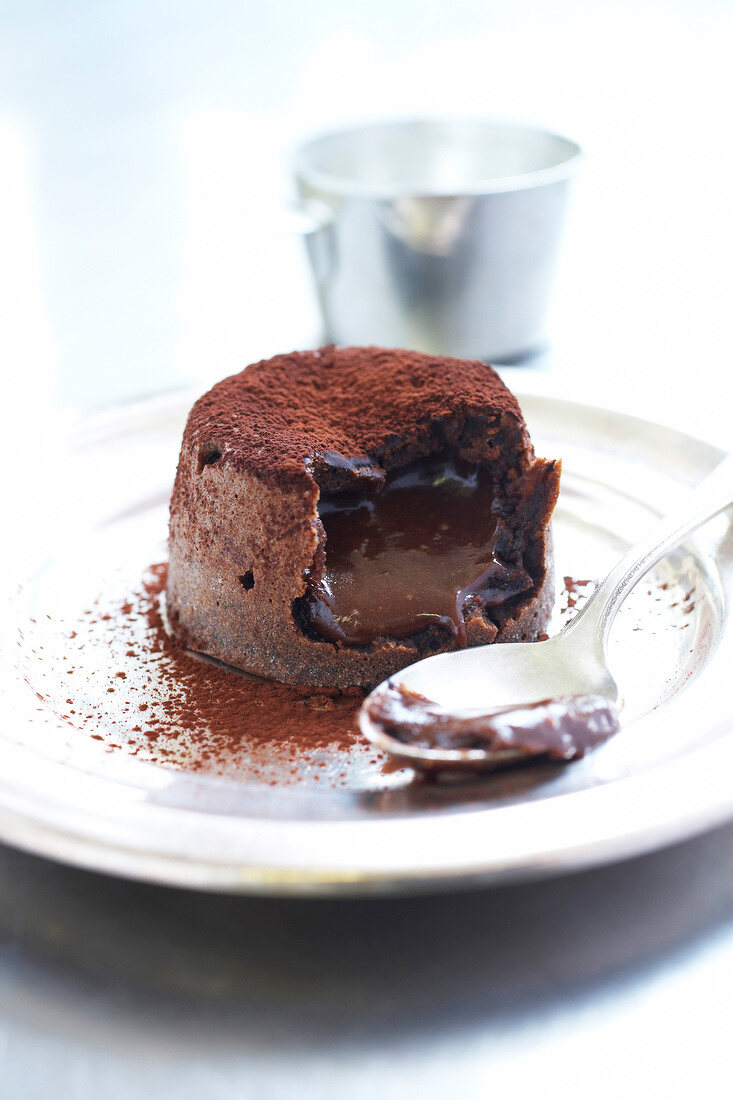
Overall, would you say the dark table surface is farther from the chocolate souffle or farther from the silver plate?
the chocolate souffle

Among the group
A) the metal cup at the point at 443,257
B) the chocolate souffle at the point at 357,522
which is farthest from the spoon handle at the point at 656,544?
the metal cup at the point at 443,257

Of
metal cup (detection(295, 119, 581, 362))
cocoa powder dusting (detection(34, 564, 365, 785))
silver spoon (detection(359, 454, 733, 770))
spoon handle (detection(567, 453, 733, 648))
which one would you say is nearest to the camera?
silver spoon (detection(359, 454, 733, 770))

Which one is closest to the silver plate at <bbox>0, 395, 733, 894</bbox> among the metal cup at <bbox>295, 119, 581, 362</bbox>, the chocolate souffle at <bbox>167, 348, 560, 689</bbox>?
the chocolate souffle at <bbox>167, 348, 560, 689</bbox>

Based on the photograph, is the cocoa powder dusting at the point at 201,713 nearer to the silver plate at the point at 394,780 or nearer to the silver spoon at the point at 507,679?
the silver plate at the point at 394,780

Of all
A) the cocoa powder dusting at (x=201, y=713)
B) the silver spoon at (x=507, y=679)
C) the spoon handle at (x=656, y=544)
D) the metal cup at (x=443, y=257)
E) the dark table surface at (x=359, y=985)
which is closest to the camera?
the dark table surface at (x=359, y=985)

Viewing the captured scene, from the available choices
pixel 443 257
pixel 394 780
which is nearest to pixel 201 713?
pixel 394 780

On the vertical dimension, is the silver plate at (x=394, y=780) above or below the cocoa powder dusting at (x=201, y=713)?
above

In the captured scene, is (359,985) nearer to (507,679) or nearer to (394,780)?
(394,780)
